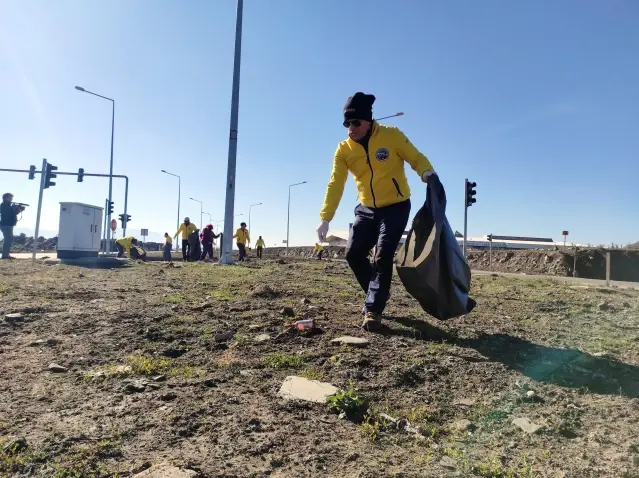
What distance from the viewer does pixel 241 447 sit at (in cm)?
176

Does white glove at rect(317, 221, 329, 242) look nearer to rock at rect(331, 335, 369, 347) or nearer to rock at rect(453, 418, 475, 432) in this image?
rock at rect(331, 335, 369, 347)

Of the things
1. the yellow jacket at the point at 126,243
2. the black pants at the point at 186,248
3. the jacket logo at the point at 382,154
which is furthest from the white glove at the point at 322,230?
the yellow jacket at the point at 126,243

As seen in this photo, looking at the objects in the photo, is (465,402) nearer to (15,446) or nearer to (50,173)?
(15,446)

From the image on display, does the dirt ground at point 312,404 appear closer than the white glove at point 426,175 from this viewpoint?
Yes

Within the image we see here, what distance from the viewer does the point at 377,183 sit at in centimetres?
392

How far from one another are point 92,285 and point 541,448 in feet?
20.2

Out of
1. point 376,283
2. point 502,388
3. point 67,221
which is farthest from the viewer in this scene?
point 67,221

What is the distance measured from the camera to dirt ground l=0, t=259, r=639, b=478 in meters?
1.69

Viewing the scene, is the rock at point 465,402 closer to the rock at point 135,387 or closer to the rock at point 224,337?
the rock at point 135,387

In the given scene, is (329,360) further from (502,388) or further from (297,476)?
(297,476)

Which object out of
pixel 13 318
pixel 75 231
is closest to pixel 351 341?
pixel 13 318

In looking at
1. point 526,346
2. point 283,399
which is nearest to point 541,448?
point 283,399

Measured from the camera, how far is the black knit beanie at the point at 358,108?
12.4ft

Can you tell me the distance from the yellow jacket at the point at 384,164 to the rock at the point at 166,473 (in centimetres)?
276
